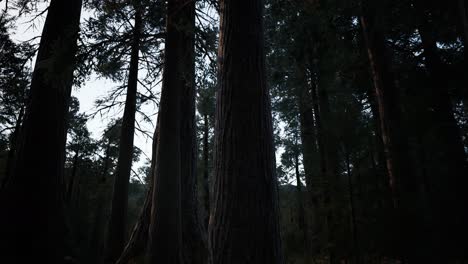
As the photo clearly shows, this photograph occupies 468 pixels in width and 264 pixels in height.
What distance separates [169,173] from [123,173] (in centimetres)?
515

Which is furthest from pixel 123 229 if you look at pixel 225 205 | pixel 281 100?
pixel 281 100

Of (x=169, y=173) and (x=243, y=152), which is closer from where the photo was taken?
(x=243, y=152)

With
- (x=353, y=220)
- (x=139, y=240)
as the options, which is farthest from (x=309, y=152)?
(x=139, y=240)

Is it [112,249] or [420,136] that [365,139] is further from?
[112,249]

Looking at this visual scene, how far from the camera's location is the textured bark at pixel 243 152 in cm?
257

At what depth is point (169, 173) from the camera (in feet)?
18.0

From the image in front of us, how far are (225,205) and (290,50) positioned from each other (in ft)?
29.1

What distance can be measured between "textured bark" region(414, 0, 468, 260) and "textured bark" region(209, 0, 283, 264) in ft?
17.2

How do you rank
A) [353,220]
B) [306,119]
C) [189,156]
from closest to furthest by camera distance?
1. [353,220]
2. [189,156]
3. [306,119]

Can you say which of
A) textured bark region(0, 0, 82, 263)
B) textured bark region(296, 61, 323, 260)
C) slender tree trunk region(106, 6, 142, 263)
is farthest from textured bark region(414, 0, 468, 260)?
slender tree trunk region(106, 6, 142, 263)

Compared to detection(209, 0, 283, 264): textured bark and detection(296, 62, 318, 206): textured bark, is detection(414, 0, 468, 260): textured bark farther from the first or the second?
detection(209, 0, 283, 264): textured bark

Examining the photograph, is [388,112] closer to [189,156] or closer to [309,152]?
[189,156]

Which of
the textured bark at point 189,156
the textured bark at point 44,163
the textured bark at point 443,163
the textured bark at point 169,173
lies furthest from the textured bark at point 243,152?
the textured bark at point 443,163

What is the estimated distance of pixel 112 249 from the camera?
28.0ft
